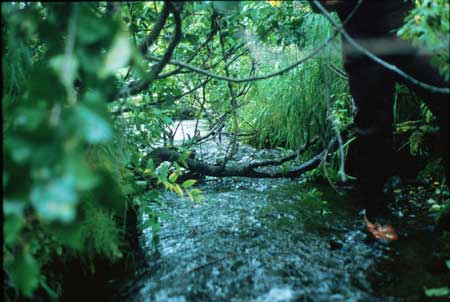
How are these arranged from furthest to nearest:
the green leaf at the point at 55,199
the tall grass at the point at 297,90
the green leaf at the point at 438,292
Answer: the tall grass at the point at 297,90 < the green leaf at the point at 438,292 < the green leaf at the point at 55,199

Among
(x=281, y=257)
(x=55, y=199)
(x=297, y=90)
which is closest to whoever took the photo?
(x=55, y=199)

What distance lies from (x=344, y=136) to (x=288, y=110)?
3.12ft

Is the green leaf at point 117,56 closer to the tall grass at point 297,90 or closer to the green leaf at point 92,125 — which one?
→ the green leaf at point 92,125

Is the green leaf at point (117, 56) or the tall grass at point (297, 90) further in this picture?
the tall grass at point (297, 90)

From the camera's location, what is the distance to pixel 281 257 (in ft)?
7.05

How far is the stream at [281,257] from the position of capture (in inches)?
70.7

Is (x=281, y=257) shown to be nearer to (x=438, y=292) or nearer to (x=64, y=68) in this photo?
(x=438, y=292)

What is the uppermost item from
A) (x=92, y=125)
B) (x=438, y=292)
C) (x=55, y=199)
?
(x=92, y=125)

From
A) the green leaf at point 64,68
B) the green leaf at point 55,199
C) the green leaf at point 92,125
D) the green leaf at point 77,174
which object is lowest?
the green leaf at point 55,199

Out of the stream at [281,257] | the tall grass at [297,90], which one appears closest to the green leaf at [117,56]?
the stream at [281,257]

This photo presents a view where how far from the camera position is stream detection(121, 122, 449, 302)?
1796 mm

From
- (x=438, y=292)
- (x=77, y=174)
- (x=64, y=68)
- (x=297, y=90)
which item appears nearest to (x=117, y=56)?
(x=64, y=68)

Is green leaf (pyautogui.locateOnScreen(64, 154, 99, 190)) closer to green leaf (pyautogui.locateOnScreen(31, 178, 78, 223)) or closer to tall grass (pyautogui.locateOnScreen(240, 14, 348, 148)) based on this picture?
green leaf (pyautogui.locateOnScreen(31, 178, 78, 223))

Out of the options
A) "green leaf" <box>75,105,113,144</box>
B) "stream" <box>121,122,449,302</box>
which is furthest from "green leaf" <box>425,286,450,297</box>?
"green leaf" <box>75,105,113,144</box>
